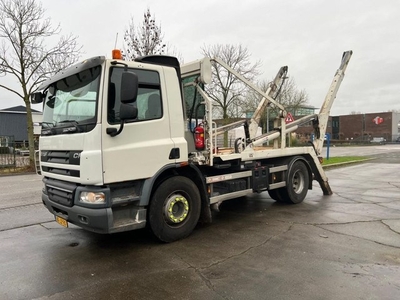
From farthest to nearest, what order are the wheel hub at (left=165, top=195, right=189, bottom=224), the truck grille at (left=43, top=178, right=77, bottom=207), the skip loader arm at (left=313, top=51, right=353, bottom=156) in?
1. the skip loader arm at (left=313, top=51, right=353, bottom=156)
2. the wheel hub at (left=165, top=195, right=189, bottom=224)
3. the truck grille at (left=43, top=178, right=77, bottom=207)

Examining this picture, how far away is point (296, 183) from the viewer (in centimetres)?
775

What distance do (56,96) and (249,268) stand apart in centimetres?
382

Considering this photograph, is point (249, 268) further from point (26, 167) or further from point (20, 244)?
point (26, 167)

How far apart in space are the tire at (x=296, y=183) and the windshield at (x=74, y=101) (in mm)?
4834

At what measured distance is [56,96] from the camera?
4832mm

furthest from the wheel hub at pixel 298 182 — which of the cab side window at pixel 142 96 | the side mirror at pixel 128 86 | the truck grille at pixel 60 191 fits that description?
the truck grille at pixel 60 191

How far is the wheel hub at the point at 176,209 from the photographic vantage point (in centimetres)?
479

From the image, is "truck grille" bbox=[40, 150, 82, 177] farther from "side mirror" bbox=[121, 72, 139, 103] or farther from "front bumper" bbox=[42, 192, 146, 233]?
"side mirror" bbox=[121, 72, 139, 103]

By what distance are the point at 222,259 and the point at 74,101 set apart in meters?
3.08

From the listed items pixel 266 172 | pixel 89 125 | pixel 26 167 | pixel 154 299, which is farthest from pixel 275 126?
pixel 26 167

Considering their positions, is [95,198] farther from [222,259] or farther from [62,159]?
[222,259]

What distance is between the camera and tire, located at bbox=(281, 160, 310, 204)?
24.1 ft

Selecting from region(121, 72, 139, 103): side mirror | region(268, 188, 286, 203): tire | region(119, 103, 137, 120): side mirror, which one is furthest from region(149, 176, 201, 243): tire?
region(268, 188, 286, 203): tire

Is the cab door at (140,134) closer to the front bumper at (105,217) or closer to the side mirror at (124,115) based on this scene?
the side mirror at (124,115)
